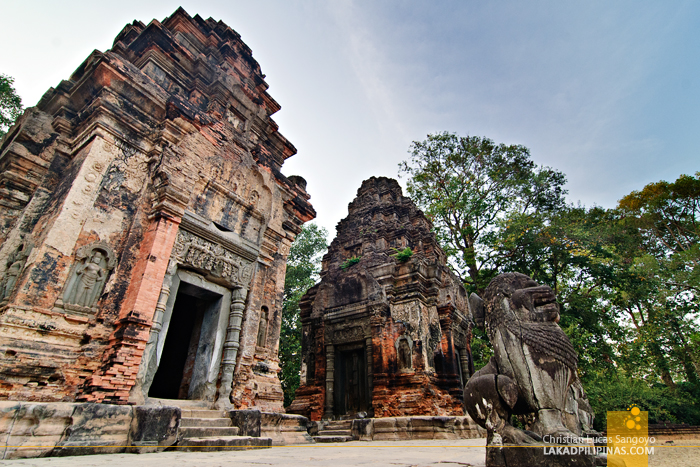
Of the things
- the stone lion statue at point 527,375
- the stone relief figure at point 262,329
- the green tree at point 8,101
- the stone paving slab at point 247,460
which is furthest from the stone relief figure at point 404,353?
the green tree at point 8,101

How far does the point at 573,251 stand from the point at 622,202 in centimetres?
713

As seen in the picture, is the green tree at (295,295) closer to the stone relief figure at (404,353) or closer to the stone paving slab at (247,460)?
the stone relief figure at (404,353)

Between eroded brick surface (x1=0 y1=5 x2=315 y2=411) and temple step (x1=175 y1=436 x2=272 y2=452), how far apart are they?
874 mm

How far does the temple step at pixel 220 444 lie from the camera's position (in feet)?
13.0

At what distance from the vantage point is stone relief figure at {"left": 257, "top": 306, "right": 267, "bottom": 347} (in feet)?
21.3

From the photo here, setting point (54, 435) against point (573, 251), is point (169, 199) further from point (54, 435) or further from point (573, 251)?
point (573, 251)

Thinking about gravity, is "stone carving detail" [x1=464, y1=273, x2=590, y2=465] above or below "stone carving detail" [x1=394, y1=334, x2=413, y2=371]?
below

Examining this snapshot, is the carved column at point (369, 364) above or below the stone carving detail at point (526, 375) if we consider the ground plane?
above

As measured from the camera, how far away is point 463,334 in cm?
1308

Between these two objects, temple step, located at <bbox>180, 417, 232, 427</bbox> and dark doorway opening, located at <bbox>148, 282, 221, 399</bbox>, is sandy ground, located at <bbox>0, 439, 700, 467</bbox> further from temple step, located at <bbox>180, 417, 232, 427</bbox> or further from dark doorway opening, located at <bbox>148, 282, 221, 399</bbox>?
dark doorway opening, located at <bbox>148, 282, 221, 399</bbox>

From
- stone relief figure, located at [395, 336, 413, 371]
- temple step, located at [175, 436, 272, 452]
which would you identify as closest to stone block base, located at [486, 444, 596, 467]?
temple step, located at [175, 436, 272, 452]

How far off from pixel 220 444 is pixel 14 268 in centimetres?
355

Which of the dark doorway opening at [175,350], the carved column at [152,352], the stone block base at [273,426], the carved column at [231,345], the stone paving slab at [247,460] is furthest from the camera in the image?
the dark doorway opening at [175,350]

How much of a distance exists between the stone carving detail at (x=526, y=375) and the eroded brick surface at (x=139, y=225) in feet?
13.2
